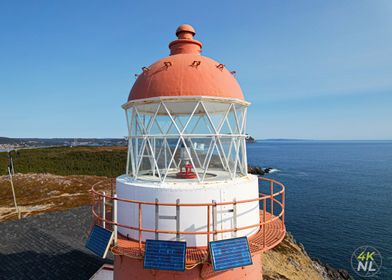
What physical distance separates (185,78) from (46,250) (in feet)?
51.3

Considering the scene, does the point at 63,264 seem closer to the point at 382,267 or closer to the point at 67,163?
the point at 382,267

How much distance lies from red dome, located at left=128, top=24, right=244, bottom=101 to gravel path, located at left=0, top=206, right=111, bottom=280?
11.7 metres

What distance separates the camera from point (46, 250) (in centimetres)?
1780

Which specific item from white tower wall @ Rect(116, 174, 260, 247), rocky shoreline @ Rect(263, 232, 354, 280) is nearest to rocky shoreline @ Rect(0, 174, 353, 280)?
rocky shoreline @ Rect(263, 232, 354, 280)

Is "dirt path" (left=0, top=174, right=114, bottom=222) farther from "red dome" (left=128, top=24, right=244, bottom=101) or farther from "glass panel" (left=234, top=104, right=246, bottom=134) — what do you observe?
"glass panel" (left=234, top=104, right=246, bottom=134)

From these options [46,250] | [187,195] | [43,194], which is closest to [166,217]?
[187,195]

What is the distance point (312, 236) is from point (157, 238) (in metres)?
36.0

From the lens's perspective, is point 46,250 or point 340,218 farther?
point 340,218

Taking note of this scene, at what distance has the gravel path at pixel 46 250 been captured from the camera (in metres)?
15.6

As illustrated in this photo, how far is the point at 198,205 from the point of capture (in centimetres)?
795

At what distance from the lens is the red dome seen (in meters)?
9.53

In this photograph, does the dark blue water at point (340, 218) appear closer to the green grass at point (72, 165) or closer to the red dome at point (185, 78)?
the red dome at point (185, 78)

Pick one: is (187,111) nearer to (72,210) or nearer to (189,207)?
(189,207)

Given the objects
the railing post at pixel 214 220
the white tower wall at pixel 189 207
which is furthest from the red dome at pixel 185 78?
the railing post at pixel 214 220
